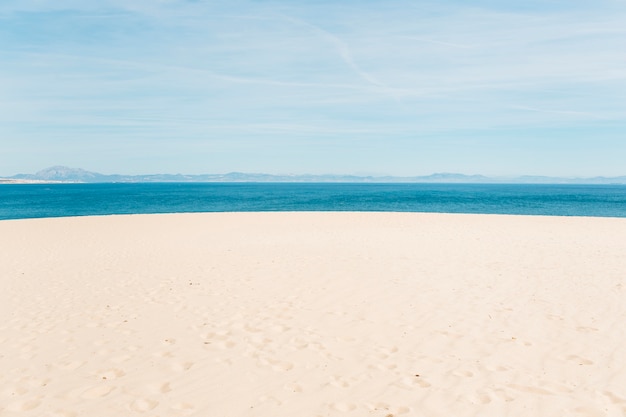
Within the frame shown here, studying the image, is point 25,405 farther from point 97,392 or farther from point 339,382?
point 339,382

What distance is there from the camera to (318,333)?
7.54m

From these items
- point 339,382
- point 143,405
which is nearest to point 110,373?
point 143,405

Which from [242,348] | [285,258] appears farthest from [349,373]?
[285,258]

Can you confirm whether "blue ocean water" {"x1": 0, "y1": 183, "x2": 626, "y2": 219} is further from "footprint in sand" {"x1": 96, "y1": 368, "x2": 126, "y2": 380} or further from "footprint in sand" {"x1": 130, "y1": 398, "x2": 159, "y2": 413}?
"footprint in sand" {"x1": 130, "y1": 398, "x2": 159, "y2": 413}

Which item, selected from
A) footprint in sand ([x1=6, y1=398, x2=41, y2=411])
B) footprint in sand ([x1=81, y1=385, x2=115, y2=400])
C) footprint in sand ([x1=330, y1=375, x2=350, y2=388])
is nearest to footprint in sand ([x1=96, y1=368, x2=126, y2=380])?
footprint in sand ([x1=81, y1=385, x2=115, y2=400])

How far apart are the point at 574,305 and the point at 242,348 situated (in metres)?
6.82

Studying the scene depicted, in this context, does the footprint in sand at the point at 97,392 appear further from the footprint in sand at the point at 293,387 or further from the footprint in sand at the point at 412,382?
the footprint in sand at the point at 412,382

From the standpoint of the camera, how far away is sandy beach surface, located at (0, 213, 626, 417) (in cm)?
523

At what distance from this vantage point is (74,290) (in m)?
11.2

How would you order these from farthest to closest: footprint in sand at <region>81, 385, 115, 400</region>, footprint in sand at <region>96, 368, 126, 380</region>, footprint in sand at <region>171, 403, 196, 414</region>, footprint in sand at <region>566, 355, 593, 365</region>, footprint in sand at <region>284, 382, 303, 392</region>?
footprint in sand at <region>566, 355, 593, 365</region>, footprint in sand at <region>96, 368, 126, 380</region>, footprint in sand at <region>284, 382, 303, 392</region>, footprint in sand at <region>81, 385, 115, 400</region>, footprint in sand at <region>171, 403, 196, 414</region>

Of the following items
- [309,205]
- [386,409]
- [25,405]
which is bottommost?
[309,205]

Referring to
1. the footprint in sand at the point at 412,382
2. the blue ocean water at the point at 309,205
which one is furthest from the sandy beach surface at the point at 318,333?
the blue ocean water at the point at 309,205

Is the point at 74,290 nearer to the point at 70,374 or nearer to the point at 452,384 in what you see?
the point at 70,374

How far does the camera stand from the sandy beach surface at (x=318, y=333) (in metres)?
5.23
